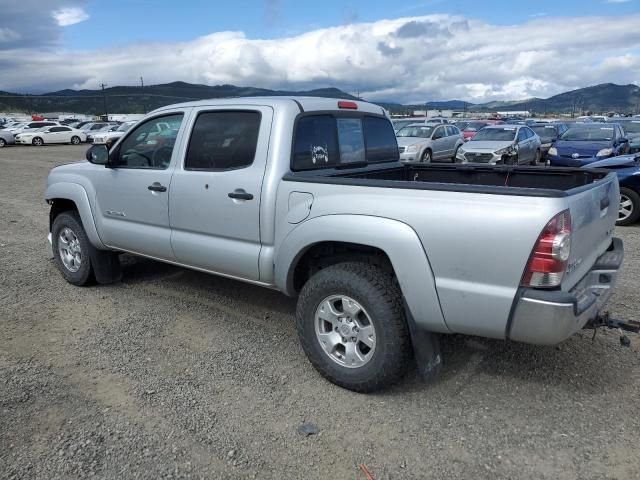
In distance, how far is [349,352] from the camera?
338cm

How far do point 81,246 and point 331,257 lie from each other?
301cm

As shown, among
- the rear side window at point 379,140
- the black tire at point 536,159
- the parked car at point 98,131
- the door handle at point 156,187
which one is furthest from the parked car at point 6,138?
the rear side window at point 379,140

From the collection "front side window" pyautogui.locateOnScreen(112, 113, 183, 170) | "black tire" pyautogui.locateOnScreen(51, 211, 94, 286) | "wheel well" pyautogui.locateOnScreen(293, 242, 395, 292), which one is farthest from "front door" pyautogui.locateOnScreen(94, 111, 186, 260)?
"wheel well" pyautogui.locateOnScreen(293, 242, 395, 292)

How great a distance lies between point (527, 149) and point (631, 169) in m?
Result: 9.16

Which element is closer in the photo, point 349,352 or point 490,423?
point 490,423

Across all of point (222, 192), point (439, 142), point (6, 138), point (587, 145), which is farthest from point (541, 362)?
point (6, 138)

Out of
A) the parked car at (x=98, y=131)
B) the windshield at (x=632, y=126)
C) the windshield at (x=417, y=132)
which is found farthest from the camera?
the parked car at (x=98, y=131)

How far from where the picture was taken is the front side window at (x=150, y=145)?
4430 millimetres

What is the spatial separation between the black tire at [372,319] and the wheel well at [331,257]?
0.07 m

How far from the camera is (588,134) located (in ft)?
46.0

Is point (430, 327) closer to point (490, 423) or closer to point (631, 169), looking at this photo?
point (490, 423)

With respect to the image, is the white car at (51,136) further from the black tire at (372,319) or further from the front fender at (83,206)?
the black tire at (372,319)

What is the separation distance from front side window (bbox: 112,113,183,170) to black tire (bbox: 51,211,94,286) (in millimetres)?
950

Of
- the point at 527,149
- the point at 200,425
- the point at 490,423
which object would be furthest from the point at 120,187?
the point at 527,149
